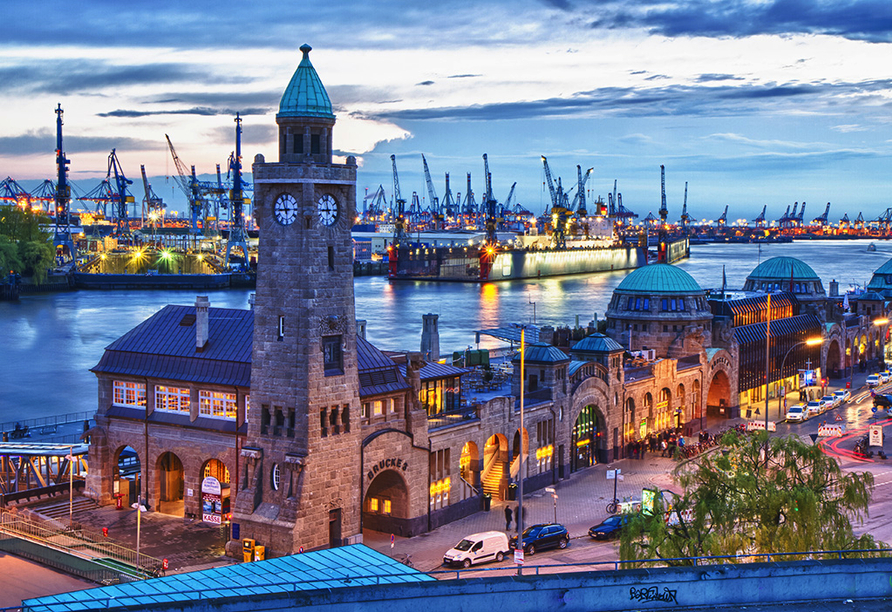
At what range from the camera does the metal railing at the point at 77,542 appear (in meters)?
41.8

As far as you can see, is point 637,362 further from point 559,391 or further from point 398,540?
point 398,540

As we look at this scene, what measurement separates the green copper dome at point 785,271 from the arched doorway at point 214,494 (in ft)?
227

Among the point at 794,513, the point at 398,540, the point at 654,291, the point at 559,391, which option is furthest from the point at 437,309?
the point at 794,513

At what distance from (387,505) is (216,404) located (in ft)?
30.8

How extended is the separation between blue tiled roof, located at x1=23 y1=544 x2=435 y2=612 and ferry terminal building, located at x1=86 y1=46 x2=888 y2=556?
14.4 metres

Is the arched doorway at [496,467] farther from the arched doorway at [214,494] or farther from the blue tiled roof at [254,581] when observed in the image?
the blue tiled roof at [254,581]

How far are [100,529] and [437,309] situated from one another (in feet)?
474

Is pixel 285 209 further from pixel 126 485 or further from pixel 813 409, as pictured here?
pixel 813 409

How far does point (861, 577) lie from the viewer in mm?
24906

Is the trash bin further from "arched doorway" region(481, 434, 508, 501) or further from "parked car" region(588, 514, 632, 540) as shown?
"parked car" region(588, 514, 632, 540)

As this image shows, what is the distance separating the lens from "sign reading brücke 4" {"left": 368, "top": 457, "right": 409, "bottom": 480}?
4734 centimetres

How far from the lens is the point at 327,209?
147ft

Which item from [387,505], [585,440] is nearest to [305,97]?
[387,505]

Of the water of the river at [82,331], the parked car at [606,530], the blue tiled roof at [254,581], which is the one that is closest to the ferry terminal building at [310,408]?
the parked car at [606,530]
